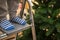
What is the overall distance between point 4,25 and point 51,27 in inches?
20.7

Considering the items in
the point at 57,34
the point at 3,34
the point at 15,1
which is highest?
the point at 15,1

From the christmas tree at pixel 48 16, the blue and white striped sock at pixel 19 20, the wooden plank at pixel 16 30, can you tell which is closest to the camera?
the wooden plank at pixel 16 30

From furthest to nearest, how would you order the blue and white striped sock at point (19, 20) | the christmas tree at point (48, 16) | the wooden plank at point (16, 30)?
the christmas tree at point (48, 16), the blue and white striped sock at point (19, 20), the wooden plank at point (16, 30)

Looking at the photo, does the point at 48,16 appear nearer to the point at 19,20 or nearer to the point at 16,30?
the point at 19,20

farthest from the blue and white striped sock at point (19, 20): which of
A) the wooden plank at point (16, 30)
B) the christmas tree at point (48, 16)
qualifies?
the christmas tree at point (48, 16)

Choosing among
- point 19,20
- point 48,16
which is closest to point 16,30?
point 19,20

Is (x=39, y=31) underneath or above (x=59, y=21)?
underneath

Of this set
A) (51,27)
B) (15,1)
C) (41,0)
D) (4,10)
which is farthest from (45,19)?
(4,10)

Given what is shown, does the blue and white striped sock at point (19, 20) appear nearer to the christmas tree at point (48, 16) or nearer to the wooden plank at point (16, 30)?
the wooden plank at point (16, 30)

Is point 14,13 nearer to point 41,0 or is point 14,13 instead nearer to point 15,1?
point 15,1

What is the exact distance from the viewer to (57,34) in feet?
5.44

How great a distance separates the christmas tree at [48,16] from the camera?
1589mm

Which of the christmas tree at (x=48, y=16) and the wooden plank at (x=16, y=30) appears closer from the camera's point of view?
the wooden plank at (x=16, y=30)

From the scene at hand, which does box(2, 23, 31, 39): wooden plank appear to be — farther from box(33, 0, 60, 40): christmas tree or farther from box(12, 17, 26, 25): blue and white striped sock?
box(33, 0, 60, 40): christmas tree
